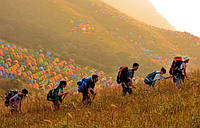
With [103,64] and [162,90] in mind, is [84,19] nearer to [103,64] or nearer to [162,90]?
[103,64]

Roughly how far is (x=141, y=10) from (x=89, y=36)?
5276 inches

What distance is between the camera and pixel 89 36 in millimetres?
42719

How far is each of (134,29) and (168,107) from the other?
46698 mm

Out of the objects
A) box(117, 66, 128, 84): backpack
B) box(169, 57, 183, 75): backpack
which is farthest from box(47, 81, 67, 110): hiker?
box(169, 57, 183, 75): backpack

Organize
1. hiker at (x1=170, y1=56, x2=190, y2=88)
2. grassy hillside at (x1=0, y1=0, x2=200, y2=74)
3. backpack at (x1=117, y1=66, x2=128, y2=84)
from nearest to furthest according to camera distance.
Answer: hiker at (x1=170, y1=56, x2=190, y2=88), backpack at (x1=117, y1=66, x2=128, y2=84), grassy hillside at (x1=0, y1=0, x2=200, y2=74)

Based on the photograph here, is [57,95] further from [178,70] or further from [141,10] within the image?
[141,10]

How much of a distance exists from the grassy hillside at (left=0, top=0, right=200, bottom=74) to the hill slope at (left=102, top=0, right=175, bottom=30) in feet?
316

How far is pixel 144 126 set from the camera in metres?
3.78

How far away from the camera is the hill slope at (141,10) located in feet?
492

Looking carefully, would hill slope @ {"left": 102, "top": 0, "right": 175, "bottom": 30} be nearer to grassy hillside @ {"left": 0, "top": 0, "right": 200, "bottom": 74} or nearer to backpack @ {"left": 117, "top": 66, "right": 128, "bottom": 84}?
grassy hillside @ {"left": 0, "top": 0, "right": 200, "bottom": 74}

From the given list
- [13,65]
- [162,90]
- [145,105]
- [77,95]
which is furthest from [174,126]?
[13,65]

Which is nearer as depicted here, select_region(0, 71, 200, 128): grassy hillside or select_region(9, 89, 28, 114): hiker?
select_region(0, 71, 200, 128): grassy hillside

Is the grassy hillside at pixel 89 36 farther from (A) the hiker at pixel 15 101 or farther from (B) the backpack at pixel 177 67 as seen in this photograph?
(B) the backpack at pixel 177 67

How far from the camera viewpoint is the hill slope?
149875mm
